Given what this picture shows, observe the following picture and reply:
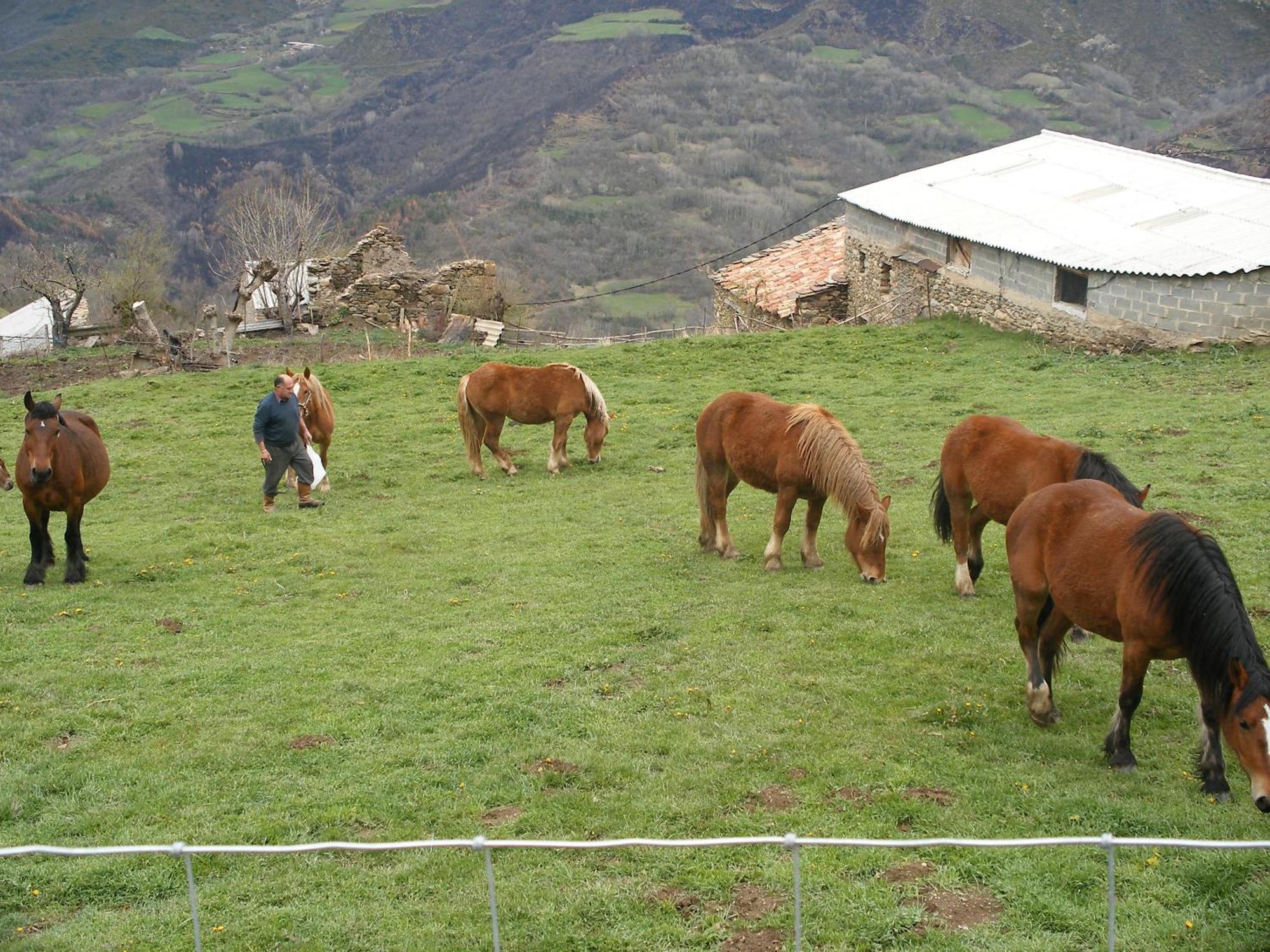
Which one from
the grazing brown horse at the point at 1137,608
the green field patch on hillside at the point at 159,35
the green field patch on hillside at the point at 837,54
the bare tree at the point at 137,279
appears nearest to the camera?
the grazing brown horse at the point at 1137,608

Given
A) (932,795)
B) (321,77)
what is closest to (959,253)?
(932,795)

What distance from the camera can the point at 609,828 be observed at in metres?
6.73

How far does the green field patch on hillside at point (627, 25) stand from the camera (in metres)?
117

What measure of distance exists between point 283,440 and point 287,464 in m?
0.53

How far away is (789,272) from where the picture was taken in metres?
36.0

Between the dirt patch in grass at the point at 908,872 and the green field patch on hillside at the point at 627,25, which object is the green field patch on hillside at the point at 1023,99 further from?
the dirt patch in grass at the point at 908,872

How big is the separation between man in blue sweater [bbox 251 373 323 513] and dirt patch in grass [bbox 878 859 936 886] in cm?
1051

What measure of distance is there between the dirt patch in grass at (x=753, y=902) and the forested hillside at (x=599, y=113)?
182 ft

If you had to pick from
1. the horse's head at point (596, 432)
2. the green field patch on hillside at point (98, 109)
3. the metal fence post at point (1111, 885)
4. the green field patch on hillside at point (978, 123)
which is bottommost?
the horse's head at point (596, 432)

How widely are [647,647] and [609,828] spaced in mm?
3173

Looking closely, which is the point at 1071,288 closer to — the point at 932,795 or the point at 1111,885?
the point at 932,795

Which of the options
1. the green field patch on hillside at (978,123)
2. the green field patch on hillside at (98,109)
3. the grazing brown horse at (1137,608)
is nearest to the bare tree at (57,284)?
the grazing brown horse at (1137,608)

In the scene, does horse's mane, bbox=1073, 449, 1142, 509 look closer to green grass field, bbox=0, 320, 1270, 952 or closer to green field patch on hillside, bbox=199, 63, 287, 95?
green grass field, bbox=0, 320, 1270, 952

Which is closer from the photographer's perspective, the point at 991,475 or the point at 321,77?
the point at 991,475
